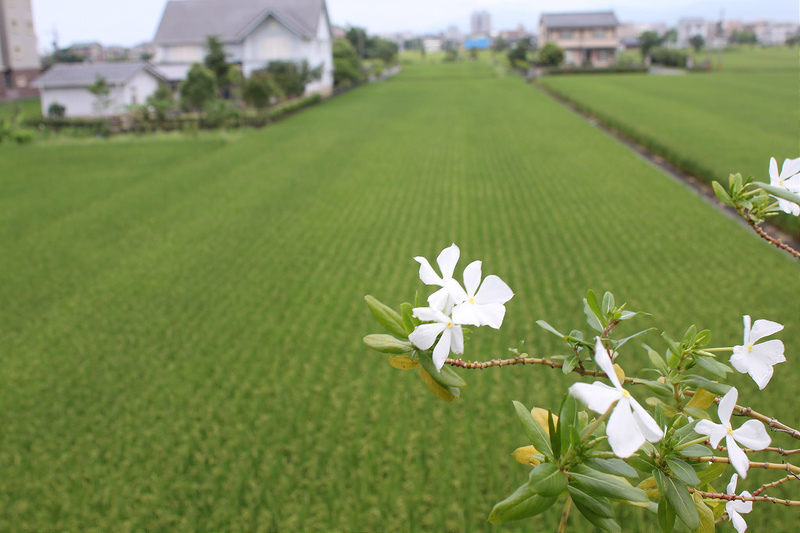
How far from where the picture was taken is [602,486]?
626 mm

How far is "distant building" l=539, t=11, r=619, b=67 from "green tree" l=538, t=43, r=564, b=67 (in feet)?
13.5

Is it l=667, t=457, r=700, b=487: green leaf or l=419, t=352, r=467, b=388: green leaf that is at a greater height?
l=419, t=352, r=467, b=388: green leaf

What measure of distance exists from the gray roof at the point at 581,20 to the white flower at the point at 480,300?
45.0m

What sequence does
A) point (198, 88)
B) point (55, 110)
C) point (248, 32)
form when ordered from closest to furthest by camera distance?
1. point (198, 88)
2. point (55, 110)
3. point (248, 32)

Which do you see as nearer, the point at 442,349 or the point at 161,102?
the point at 442,349

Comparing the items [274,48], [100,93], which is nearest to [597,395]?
[100,93]

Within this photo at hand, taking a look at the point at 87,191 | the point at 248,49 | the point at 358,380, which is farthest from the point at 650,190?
the point at 248,49

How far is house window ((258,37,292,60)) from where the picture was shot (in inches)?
1025

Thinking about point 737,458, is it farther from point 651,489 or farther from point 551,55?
point 551,55

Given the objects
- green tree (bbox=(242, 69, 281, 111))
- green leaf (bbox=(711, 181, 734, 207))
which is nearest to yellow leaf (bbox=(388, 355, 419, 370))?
green leaf (bbox=(711, 181, 734, 207))

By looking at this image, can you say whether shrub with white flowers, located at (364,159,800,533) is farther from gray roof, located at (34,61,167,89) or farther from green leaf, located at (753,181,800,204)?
gray roof, located at (34,61,167,89)

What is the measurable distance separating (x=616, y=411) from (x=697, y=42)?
63.5m

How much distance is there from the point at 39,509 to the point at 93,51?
80927 mm

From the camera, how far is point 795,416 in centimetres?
388
